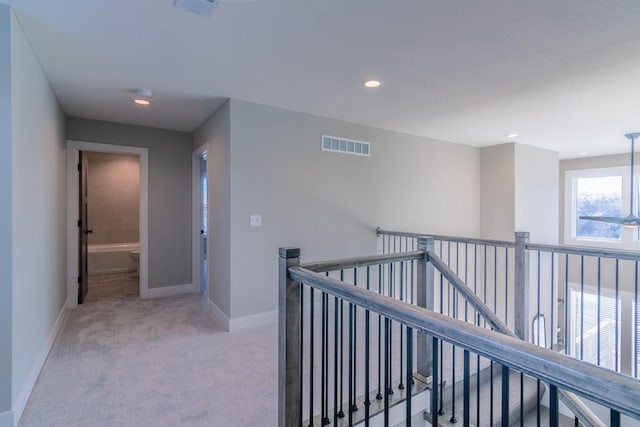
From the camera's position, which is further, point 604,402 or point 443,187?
point 443,187

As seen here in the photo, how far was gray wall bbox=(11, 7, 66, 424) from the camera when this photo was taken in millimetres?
1915

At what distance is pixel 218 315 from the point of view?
3.53 m

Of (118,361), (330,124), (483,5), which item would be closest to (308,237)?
(330,124)

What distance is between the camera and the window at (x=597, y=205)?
637 centimetres

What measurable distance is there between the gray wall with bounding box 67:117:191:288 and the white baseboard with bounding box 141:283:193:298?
0.05 metres

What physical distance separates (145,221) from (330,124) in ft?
9.32

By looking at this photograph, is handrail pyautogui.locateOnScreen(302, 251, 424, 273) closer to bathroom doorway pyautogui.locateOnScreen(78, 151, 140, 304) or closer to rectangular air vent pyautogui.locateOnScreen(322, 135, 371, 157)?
rectangular air vent pyautogui.locateOnScreen(322, 135, 371, 157)

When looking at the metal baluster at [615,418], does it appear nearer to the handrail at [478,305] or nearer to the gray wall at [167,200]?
the handrail at [478,305]

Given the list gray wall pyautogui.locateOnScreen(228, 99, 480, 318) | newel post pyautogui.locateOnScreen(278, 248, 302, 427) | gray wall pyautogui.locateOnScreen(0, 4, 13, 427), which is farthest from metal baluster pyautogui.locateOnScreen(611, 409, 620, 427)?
gray wall pyautogui.locateOnScreen(228, 99, 480, 318)

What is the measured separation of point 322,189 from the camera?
3.94 metres

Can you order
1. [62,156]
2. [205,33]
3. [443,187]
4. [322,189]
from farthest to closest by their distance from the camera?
1. [443,187]
2. [322,189]
3. [62,156]
4. [205,33]

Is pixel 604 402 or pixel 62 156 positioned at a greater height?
pixel 62 156

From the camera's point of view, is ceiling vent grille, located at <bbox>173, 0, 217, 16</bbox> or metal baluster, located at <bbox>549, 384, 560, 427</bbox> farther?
ceiling vent grille, located at <bbox>173, 0, 217, 16</bbox>

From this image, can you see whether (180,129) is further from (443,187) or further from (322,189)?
(443,187)
